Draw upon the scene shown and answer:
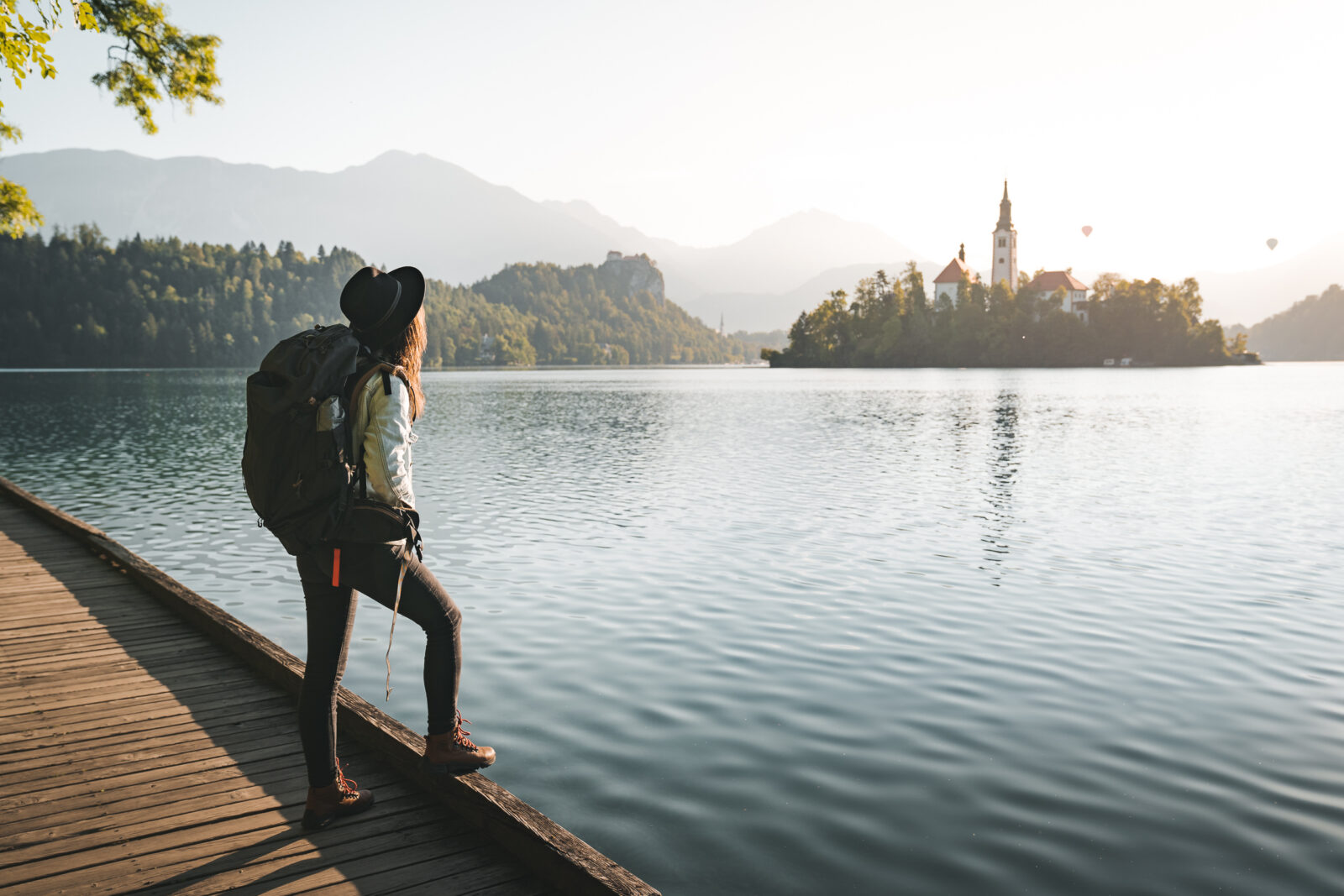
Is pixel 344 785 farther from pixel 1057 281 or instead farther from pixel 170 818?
pixel 1057 281

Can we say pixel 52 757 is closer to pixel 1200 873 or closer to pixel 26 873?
pixel 26 873

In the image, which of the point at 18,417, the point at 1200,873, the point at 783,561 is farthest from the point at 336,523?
the point at 18,417

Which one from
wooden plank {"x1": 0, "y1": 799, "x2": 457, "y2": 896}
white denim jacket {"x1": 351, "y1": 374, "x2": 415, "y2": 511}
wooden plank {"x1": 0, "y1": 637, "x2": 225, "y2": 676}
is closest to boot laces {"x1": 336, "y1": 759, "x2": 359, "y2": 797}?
wooden plank {"x1": 0, "y1": 799, "x2": 457, "y2": 896}

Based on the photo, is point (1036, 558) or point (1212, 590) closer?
point (1212, 590)

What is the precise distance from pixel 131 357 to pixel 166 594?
186m

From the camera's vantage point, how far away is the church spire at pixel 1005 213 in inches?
7259

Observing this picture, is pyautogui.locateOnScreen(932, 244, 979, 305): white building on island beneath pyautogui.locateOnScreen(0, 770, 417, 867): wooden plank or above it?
above

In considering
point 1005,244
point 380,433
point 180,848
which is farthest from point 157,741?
point 1005,244

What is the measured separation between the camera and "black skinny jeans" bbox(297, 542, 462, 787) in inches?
162

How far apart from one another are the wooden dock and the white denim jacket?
1.57m

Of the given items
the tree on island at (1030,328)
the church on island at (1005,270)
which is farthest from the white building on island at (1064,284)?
the tree on island at (1030,328)

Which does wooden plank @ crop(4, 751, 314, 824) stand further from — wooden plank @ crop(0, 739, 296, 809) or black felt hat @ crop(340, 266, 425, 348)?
black felt hat @ crop(340, 266, 425, 348)

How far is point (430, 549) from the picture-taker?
634 inches

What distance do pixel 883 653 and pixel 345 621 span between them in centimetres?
693
